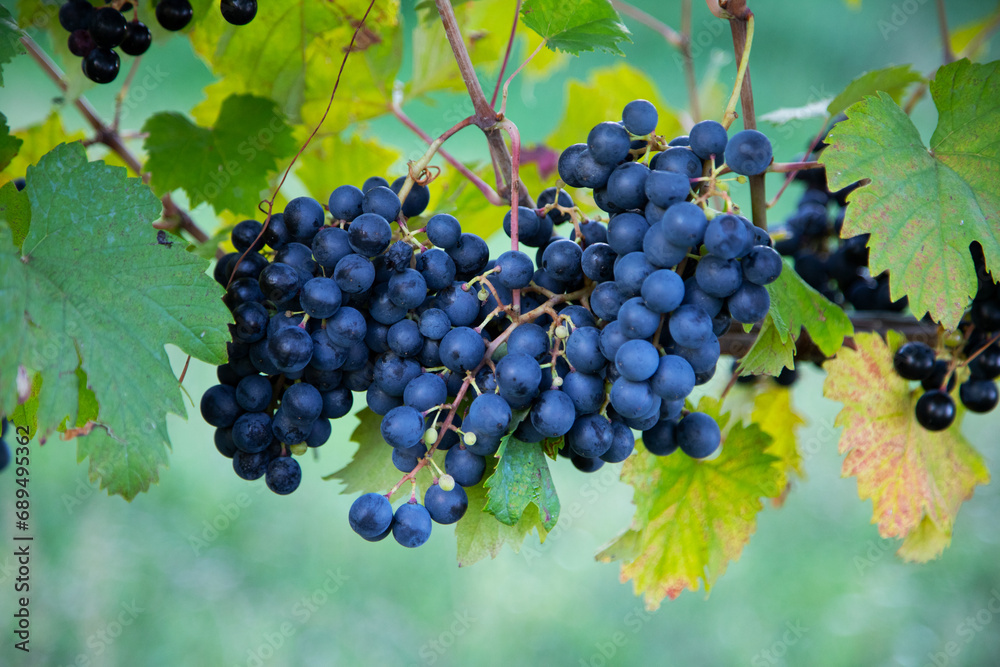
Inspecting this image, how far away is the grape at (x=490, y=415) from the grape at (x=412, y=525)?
0.09 metres

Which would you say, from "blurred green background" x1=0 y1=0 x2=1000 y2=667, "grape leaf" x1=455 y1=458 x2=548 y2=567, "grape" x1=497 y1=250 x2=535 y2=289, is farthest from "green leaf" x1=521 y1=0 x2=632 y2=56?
"blurred green background" x1=0 y1=0 x2=1000 y2=667

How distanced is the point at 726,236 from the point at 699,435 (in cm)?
22

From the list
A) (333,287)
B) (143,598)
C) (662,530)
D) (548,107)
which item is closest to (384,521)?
(333,287)

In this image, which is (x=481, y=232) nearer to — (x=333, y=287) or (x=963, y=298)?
(x=333, y=287)

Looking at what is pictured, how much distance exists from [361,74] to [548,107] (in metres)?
2.68

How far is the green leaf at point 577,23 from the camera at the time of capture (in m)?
0.67

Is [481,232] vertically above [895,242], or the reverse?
[895,242]

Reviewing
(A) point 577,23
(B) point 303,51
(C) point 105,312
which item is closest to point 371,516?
(C) point 105,312

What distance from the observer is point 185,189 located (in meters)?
0.93

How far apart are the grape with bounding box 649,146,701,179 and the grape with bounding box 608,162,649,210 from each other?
16 millimetres

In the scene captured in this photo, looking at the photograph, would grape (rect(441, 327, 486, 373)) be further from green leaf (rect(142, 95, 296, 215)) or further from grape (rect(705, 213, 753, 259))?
green leaf (rect(142, 95, 296, 215))

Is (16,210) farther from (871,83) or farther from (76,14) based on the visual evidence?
(871,83)

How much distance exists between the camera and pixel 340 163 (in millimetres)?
1028

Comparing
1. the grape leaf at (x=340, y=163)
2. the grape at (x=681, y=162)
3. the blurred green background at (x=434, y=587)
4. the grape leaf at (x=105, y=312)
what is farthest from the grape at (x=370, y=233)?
the blurred green background at (x=434, y=587)
